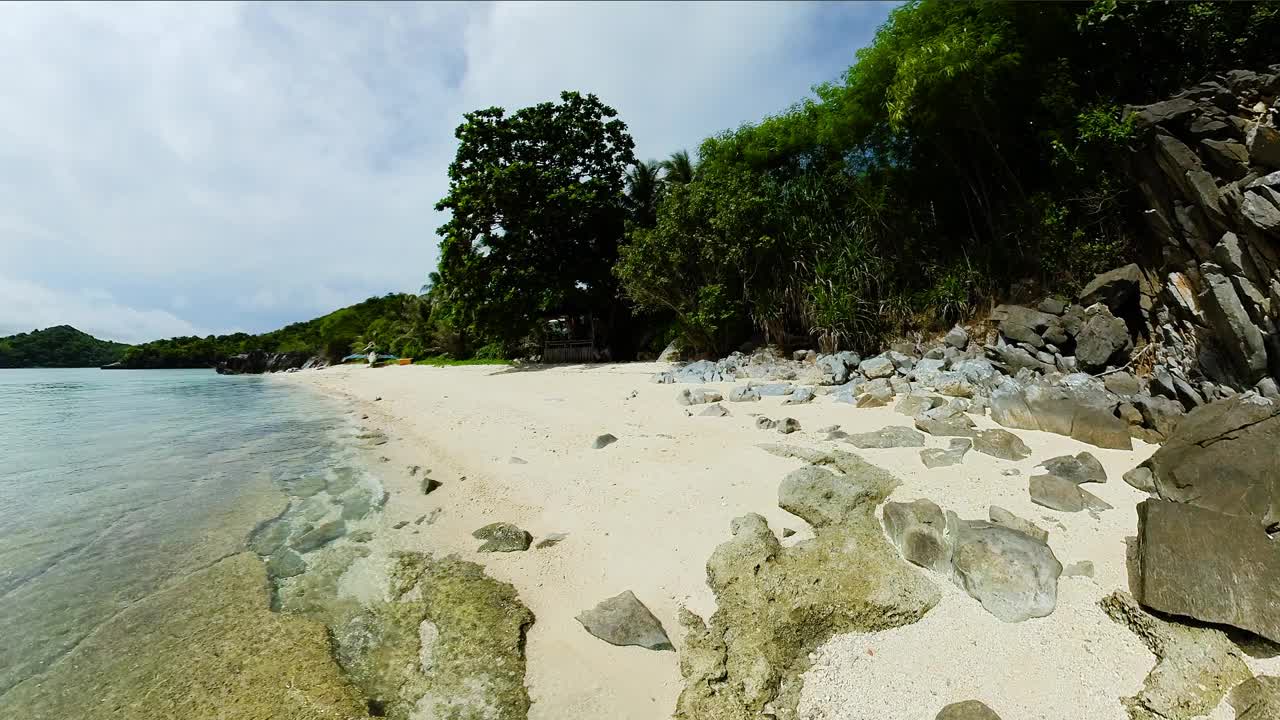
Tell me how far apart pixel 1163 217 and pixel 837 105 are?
25.6 ft

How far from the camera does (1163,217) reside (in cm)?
756

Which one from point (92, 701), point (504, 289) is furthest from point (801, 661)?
point (504, 289)

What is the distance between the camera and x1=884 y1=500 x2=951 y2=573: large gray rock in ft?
9.62

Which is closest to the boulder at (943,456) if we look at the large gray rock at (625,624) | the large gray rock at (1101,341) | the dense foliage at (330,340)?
the large gray rock at (625,624)

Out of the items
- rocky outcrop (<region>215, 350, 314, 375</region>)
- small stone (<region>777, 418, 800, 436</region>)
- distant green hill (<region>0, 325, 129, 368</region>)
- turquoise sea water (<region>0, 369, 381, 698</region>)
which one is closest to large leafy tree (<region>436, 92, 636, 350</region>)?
turquoise sea water (<region>0, 369, 381, 698</region>)

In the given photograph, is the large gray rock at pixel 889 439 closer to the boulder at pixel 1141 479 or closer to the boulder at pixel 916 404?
the boulder at pixel 916 404

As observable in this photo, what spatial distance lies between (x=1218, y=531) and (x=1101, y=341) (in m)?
6.93

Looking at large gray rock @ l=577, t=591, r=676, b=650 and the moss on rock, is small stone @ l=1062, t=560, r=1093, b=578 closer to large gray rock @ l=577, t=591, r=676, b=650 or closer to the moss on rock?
the moss on rock

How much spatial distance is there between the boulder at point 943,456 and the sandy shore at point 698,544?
0.33ft

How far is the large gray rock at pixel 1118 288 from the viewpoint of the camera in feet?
27.0

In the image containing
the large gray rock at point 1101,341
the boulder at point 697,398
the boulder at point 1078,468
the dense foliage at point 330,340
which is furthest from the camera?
the dense foliage at point 330,340

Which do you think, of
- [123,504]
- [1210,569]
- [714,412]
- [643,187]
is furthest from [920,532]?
[643,187]

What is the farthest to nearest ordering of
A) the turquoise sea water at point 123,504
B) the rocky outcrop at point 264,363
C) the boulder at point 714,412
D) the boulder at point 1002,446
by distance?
the rocky outcrop at point 264,363 → the boulder at point 714,412 → the boulder at point 1002,446 → the turquoise sea water at point 123,504

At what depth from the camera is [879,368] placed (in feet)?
30.3
